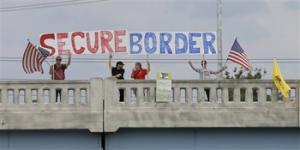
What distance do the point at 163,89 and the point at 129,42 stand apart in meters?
2.10

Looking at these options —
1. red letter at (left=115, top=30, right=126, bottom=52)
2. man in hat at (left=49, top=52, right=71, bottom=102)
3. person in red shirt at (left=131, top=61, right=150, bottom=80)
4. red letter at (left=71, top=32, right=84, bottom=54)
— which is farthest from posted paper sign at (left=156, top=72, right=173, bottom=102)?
red letter at (left=71, top=32, right=84, bottom=54)

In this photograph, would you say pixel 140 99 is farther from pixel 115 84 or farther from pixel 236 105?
pixel 236 105

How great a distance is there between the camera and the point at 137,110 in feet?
61.2

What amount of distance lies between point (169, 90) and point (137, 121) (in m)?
1.01

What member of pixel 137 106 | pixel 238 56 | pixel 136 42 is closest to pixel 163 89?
pixel 137 106

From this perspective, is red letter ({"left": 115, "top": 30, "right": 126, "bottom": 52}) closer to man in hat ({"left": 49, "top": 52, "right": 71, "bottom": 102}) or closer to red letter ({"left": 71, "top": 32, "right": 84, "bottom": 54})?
red letter ({"left": 71, "top": 32, "right": 84, "bottom": 54})

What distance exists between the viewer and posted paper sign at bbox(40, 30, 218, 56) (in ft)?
67.3

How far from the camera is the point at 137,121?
61.2ft

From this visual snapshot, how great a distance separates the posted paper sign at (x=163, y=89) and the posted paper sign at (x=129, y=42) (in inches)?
65.0

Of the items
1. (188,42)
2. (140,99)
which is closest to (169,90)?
(140,99)

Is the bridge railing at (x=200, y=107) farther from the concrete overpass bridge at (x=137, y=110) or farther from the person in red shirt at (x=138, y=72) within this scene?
the person in red shirt at (x=138, y=72)

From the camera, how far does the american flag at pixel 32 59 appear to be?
2074 centimetres

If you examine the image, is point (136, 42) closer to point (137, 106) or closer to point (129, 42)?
point (129, 42)

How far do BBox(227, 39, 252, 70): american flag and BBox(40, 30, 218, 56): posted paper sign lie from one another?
1118 mm
